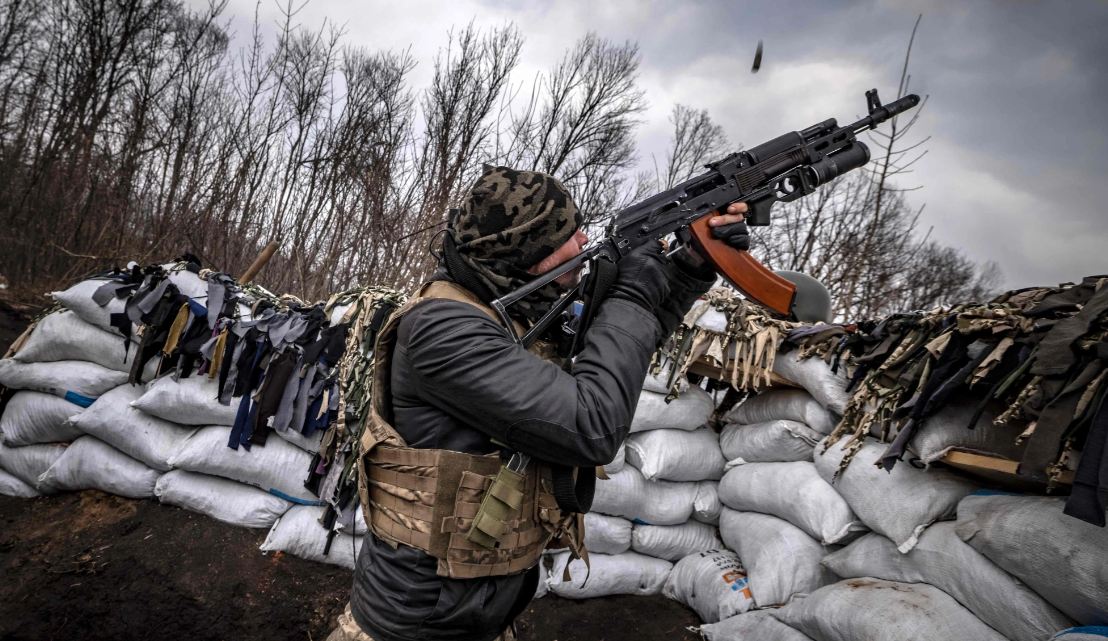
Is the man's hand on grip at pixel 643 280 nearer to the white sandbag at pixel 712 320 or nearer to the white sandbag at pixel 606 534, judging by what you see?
the white sandbag at pixel 712 320

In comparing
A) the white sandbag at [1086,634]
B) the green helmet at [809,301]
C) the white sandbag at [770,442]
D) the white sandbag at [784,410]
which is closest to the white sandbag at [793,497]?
the white sandbag at [770,442]

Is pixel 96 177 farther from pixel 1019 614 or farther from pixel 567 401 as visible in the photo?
pixel 1019 614

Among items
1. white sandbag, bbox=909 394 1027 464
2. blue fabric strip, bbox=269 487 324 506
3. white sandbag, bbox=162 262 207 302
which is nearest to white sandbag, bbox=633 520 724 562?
white sandbag, bbox=909 394 1027 464

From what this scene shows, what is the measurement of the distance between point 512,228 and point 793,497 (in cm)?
237

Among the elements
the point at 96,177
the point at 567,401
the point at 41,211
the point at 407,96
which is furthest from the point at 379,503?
the point at 41,211

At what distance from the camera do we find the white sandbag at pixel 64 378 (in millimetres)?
3297

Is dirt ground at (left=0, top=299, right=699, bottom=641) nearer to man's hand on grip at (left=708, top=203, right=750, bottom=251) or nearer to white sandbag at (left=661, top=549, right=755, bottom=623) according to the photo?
white sandbag at (left=661, top=549, right=755, bottom=623)

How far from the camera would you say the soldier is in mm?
1053

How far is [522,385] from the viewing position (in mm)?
1028

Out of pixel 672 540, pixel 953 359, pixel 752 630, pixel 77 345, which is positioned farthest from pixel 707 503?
pixel 77 345

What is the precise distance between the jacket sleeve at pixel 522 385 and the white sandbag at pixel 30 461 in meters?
3.66

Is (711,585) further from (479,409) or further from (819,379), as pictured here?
(479,409)

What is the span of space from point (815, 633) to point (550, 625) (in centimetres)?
135

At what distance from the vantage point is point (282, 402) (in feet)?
10.2
